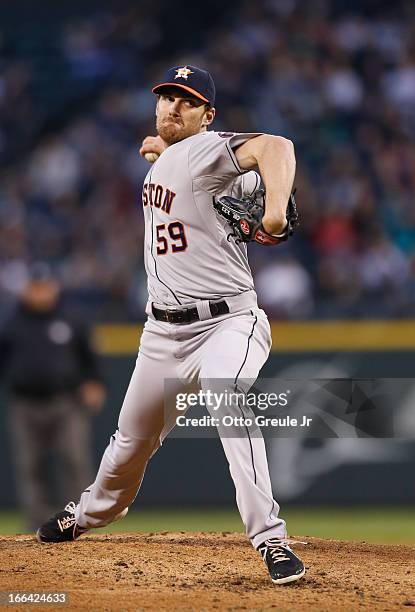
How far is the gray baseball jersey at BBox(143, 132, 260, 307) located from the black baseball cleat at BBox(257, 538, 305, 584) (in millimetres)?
1035

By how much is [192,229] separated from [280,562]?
1.39 m

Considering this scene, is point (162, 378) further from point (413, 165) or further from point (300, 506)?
point (413, 165)

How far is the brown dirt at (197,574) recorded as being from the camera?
4219mm

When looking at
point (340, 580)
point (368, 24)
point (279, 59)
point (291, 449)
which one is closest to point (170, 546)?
point (340, 580)

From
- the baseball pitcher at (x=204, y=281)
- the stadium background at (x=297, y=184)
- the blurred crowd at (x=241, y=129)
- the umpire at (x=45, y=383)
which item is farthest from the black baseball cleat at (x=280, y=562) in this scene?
the blurred crowd at (x=241, y=129)

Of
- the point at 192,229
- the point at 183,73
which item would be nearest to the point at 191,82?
the point at 183,73

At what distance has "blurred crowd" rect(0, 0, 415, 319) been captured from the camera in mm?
10414

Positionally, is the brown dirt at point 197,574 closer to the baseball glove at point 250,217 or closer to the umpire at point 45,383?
the baseball glove at point 250,217

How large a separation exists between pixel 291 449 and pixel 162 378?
5053 millimetres

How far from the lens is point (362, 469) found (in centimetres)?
970

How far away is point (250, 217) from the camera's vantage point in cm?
420

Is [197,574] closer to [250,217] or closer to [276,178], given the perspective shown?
[250,217]

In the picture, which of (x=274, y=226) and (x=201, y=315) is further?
(x=201, y=315)

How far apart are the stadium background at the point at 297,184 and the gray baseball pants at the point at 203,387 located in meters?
4.07
